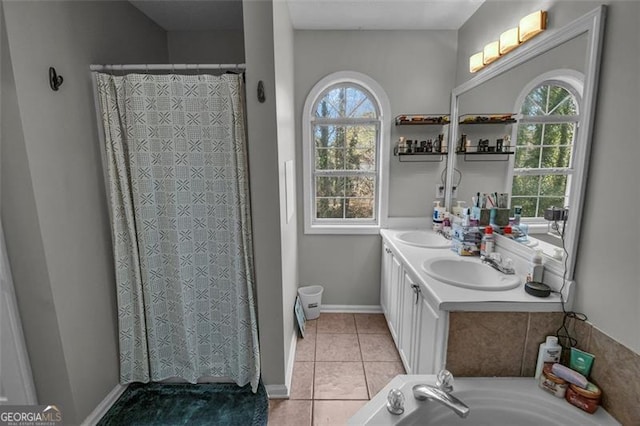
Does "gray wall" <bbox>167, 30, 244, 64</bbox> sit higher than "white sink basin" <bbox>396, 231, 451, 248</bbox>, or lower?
higher

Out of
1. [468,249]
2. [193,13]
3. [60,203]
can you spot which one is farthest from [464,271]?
[193,13]

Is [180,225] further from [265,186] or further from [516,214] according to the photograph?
[516,214]

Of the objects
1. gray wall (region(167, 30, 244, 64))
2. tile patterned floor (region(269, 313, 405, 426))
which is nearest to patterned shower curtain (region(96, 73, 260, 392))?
tile patterned floor (region(269, 313, 405, 426))

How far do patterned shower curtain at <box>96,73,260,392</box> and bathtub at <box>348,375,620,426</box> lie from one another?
36.4 inches

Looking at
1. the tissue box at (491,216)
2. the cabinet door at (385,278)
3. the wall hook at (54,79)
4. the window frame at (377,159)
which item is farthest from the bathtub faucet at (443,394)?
the wall hook at (54,79)

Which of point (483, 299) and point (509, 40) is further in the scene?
point (509, 40)

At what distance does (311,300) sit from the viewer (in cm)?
285

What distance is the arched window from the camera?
1.41 meters

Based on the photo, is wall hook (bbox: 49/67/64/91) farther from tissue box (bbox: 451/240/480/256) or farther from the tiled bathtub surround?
tissue box (bbox: 451/240/480/256)

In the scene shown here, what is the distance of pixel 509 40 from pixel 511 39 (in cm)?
2

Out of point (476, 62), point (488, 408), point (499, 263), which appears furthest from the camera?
point (476, 62)

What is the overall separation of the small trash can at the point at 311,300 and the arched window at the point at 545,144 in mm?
1823

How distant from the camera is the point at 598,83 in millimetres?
1248

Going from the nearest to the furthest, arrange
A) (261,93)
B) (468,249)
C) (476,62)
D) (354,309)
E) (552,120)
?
(552,120) < (261,93) < (468,249) < (476,62) < (354,309)
